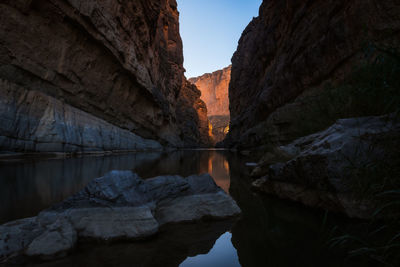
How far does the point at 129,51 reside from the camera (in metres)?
16.0

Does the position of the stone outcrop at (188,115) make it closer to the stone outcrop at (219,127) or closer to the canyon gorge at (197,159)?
the canyon gorge at (197,159)

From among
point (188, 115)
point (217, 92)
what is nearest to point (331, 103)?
point (188, 115)

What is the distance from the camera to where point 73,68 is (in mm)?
12211

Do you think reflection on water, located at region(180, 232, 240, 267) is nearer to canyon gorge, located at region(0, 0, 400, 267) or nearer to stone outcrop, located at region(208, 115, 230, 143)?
canyon gorge, located at region(0, 0, 400, 267)

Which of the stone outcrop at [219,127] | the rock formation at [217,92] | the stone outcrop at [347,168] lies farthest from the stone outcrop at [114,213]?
the rock formation at [217,92]

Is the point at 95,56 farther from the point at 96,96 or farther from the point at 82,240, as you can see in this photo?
the point at 82,240

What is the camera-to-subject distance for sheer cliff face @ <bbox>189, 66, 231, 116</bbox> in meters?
106

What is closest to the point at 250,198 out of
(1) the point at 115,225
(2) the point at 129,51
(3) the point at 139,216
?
(3) the point at 139,216

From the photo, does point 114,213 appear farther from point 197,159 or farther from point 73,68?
point 73,68

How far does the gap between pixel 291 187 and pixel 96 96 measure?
591 inches

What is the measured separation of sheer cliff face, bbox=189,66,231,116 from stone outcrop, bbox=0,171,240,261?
103 m

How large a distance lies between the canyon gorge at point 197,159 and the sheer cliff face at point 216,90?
83263 millimetres

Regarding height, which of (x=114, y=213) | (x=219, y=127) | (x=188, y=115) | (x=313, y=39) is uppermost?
(x=219, y=127)

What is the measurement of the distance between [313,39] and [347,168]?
417 inches
